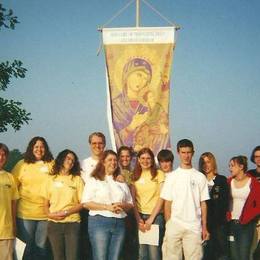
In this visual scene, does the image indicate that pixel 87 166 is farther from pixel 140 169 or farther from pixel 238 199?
pixel 238 199

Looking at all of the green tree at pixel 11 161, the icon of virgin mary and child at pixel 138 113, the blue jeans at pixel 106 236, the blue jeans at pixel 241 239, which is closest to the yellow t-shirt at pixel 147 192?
the blue jeans at pixel 106 236

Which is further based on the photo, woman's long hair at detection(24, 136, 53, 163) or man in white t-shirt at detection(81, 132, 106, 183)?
man in white t-shirt at detection(81, 132, 106, 183)

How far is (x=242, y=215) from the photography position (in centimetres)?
568

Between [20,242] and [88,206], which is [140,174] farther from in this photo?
[20,242]

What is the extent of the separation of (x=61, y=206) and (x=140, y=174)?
3.36ft

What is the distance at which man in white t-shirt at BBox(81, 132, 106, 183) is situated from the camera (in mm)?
5645

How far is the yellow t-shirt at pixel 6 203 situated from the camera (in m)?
4.80

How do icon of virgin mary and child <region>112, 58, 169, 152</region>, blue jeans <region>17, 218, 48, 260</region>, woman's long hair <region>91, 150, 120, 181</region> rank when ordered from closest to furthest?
1. woman's long hair <region>91, 150, 120, 181</region>
2. blue jeans <region>17, 218, 48, 260</region>
3. icon of virgin mary and child <region>112, 58, 169, 152</region>

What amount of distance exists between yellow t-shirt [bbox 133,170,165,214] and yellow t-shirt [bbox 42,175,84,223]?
27.1 inches

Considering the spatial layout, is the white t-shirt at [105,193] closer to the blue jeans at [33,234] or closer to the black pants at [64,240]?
the black pants at [64,240]

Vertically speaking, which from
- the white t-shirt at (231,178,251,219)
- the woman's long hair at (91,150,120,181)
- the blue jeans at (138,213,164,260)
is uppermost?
the woman's long hair at (91,150,120,181)

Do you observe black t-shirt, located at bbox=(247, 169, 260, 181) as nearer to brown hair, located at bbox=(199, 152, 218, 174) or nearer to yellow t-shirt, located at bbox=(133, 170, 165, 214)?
brown hair, located at bbox=(199, 152, 218, 174)

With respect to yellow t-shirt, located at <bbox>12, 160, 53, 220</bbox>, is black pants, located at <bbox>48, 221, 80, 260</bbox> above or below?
below

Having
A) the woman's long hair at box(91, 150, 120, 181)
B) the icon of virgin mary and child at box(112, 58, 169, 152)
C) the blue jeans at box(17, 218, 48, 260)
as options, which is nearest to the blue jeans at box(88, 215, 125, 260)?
the woman's long hair at box(91, 150, 120, 181)
